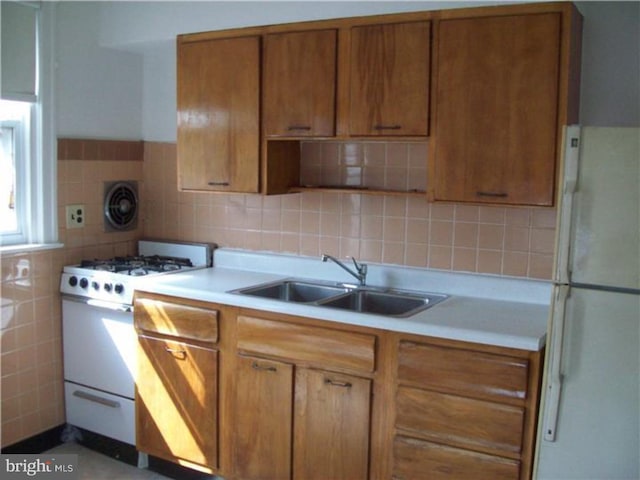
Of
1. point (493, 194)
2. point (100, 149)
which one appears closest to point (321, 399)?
point (493, 194)

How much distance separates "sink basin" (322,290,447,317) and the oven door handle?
1025mm

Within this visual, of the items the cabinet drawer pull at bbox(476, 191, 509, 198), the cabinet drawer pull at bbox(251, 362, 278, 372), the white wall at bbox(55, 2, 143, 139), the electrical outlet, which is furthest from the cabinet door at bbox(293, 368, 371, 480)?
the white wall at bbox(55, 2, 143, 139)

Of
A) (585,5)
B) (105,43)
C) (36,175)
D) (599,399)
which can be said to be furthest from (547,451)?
(105,43)

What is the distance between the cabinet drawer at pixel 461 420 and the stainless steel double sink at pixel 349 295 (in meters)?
0.48

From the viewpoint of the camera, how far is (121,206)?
3939 mm

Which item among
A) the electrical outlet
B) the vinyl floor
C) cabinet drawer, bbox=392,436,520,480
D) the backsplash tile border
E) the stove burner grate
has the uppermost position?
the backsplash tile border

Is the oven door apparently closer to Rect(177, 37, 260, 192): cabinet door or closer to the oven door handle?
the oven door handle

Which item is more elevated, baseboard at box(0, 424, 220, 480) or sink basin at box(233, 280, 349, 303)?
sink basin at box(233, 280, 349, 303)

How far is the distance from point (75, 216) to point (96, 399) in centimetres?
97

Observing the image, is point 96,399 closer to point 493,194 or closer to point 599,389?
point 493,194

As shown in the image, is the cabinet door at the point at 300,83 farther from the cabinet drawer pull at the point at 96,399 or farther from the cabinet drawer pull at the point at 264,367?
the cabinet drawer pull at the point at 96,399

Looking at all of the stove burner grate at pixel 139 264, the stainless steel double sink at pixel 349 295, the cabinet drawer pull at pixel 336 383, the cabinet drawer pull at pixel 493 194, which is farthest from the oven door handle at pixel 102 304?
the cabinet drawer pull at pixel 493 194

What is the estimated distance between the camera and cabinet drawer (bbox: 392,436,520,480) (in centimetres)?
246

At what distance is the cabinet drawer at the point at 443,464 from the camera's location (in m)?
2.46
